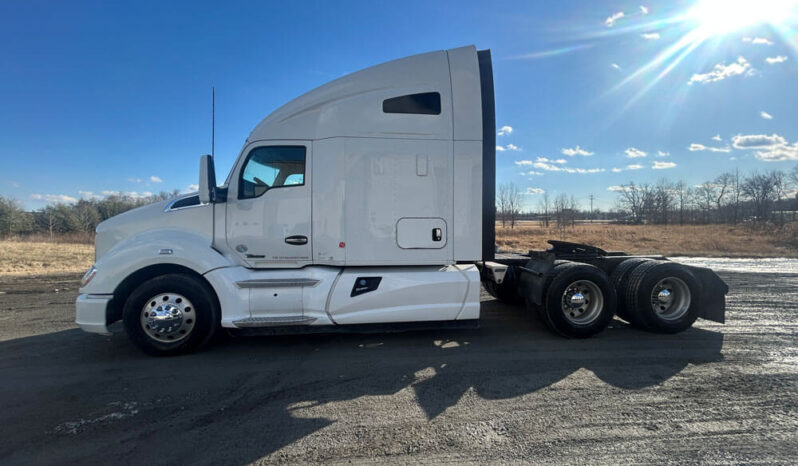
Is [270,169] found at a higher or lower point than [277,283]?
higher

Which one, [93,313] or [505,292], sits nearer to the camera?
[93,313]

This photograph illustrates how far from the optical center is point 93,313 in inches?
173

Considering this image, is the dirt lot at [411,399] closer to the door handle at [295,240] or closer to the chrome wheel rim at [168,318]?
the chrome wheel rim at [168,318]

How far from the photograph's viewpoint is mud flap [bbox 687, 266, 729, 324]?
5.27 metres

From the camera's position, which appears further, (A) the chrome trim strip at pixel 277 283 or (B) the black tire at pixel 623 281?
(B) the black tire at pixel 623 281

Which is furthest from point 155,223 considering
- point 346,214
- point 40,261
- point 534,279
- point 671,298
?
point 40,261

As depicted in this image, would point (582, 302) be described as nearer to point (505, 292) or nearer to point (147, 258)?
point (505, 292)

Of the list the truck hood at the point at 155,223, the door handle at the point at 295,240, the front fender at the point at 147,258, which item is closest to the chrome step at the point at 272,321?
the front fender at the point at 147,258

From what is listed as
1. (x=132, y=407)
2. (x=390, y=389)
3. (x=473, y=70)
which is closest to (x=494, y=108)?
(x=473, y=70)

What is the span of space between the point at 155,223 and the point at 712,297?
307 inches

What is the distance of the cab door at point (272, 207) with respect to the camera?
4.69 metres

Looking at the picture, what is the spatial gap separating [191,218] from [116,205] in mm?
54733

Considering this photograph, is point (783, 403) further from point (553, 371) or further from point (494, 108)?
point (494, 108)

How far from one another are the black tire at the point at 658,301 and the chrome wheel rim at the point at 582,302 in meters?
0.62
